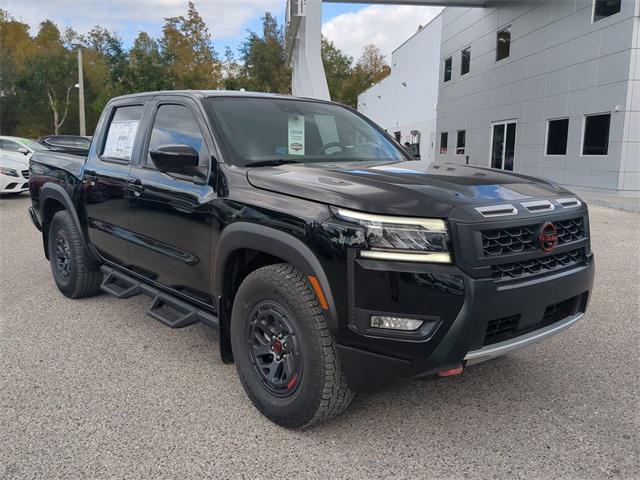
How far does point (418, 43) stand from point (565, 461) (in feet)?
113

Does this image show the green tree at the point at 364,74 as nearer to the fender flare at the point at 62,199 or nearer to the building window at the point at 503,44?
the building window at the point at 503,44

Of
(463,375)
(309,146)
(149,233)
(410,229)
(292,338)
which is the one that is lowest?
(463,375)

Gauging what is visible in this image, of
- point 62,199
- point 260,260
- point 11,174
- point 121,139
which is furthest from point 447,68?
point 260,260

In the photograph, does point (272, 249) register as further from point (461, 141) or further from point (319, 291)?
point (461, 141)

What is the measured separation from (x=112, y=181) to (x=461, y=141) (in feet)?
74.6

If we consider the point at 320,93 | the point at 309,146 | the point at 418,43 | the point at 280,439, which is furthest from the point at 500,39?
the point at 280,439

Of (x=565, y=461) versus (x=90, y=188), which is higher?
(x=90, y=188)

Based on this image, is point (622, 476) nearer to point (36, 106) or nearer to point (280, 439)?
point (280, 439)

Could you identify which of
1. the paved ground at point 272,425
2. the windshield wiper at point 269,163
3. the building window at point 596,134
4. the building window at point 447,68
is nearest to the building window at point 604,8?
the building window at point 596,134

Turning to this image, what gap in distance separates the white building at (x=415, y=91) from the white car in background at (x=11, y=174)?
19031 mm

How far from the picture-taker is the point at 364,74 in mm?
62906

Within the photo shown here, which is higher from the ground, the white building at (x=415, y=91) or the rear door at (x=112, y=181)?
the white building at (x=415, y=91)

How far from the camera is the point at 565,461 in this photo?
261 centimetres

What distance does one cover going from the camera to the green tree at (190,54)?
36.5 m
